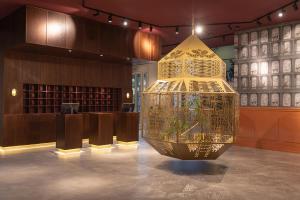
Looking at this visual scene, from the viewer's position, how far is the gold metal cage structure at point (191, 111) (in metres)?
5.39

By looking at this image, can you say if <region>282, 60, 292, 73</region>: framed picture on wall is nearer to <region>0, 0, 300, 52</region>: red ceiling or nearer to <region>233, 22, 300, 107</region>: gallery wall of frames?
<region>233, 22, 300, 107</region>: gallery wall of frames

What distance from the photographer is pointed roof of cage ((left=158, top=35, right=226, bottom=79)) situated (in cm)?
552

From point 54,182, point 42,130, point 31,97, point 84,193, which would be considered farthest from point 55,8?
point 84,193

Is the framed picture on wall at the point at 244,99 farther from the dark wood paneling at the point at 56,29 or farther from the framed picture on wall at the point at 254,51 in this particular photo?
the dark wood paneling at the point at 56,29

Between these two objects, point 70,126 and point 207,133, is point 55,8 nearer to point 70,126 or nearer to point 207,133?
point 70,126

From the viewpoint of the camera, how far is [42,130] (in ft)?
27.8

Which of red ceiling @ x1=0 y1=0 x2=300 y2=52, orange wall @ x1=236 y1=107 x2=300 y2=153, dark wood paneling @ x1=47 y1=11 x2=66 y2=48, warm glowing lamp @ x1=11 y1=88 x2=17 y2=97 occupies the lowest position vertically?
orange wall @ x1=236 y1=107 x2=300 y2=153

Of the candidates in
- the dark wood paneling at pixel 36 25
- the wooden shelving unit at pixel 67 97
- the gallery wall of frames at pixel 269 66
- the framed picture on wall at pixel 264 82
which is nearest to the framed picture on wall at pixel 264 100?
the gallery wall of frames at pixel 269 66

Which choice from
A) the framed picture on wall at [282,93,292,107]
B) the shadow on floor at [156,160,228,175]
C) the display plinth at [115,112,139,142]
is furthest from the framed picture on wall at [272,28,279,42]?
the display plinth at [115,112,139,142]

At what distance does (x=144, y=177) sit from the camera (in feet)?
17.2

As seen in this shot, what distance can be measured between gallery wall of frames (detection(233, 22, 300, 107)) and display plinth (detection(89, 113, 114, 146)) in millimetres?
4135

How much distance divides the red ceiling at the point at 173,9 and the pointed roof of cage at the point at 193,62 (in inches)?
61.2

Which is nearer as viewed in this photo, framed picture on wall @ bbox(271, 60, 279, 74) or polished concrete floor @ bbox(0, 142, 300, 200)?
polished concrete floor @ bbox(0, 142, 300, 200)

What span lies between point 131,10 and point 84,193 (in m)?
4.62
